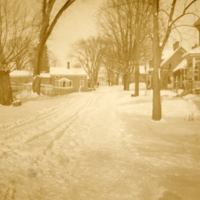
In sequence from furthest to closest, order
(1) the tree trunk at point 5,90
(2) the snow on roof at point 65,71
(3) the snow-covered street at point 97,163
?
(2) the snow on roof at point 65,71
(1) the tree trunk at point 5,90
(3) the snow-covered street at point 97,163

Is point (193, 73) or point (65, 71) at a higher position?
point (65, 71)

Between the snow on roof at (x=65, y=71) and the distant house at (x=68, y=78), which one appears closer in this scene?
the distant house at (x=68, y=78)

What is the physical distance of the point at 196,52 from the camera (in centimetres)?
1961

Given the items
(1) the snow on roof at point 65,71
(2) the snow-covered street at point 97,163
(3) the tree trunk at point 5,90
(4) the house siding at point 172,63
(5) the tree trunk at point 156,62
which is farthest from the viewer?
(1) the snow on roof at point 65,71

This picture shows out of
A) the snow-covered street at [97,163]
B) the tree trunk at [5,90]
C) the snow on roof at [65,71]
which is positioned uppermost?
the snow on roof at [65,71]

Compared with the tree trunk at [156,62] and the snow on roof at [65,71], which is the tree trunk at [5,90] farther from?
the snow on roof at [65,71]

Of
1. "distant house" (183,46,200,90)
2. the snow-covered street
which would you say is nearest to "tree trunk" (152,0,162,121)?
the snow-covered street

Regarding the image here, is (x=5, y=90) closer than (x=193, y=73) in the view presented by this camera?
Yes

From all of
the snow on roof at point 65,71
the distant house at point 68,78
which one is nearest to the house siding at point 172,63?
the distant house at point 68,78

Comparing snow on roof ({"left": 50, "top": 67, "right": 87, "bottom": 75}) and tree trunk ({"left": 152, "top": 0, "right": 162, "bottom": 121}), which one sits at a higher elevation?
snow on roof ({"left": 50, "top": 67, "right": 87, "bottom": 75})

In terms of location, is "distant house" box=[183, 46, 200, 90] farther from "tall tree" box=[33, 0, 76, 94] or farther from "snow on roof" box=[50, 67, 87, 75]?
"snow on roof" box=[50, 67, 87, 75]

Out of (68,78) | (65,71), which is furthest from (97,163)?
(65,71)

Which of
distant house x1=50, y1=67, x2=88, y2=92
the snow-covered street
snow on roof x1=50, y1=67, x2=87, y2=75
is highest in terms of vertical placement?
snow on roof x1=50, y1=67, x2=87, y2=75

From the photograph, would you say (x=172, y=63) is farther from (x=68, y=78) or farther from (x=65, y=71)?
(x=65, y=71)
